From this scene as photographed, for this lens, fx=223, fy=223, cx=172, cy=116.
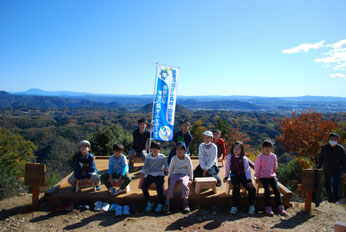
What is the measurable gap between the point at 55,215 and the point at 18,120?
9868cm

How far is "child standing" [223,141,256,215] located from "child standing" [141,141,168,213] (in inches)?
46.5

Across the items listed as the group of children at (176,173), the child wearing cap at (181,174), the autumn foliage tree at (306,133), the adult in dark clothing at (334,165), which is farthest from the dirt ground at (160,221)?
the autumn foliage tree at (306,133)

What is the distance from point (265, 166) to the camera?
4.19m

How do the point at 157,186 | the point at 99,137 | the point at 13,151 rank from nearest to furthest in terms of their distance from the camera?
the point at 157,186 → the point at 99,137 → the point at 13,151

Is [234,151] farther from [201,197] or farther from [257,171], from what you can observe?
[201,197]

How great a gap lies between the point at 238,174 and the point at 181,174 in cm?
107

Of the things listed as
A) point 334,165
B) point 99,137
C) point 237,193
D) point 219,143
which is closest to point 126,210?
point 237,193

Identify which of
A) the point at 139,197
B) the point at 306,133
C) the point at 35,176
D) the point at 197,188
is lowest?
the point at 306,133

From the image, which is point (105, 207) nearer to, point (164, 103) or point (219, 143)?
point (164, 103)

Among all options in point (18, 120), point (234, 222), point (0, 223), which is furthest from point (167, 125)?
point (18, 120)

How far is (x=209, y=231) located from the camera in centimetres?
344

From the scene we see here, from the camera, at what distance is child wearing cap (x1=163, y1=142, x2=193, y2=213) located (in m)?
4.07

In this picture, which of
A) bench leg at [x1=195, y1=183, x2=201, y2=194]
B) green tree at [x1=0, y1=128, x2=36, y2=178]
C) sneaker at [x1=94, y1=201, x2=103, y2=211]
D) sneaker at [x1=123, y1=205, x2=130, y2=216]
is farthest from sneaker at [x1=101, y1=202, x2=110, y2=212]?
green tree at [x1=0, y1=128, x2=36, y2=178]

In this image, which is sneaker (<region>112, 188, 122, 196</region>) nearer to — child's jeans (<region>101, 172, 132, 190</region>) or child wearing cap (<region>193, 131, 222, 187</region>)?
child's jeans (<region>101, 172, 132, 190</region>)
